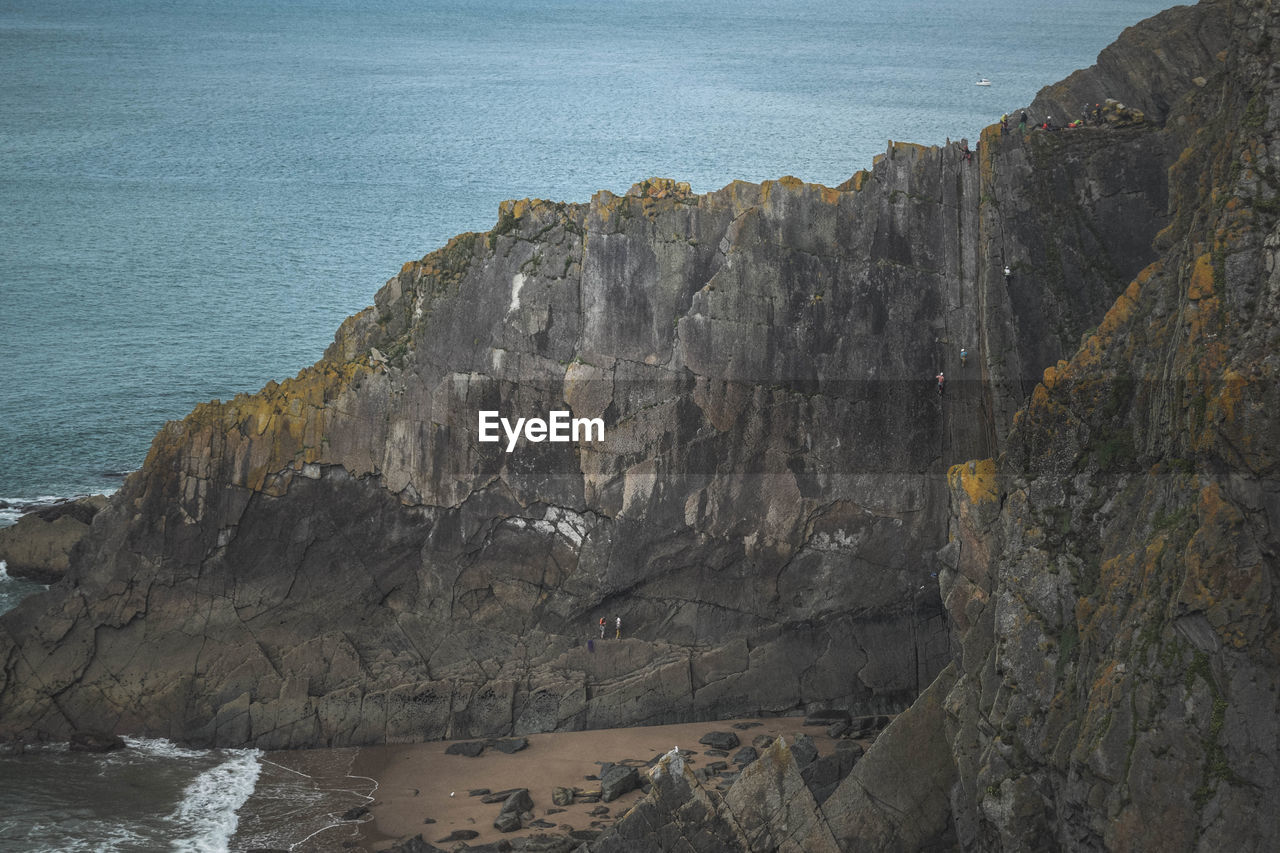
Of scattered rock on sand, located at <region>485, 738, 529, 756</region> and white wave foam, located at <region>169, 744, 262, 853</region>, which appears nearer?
white wave foam, located at <region>169, 744, 262, 853</region>

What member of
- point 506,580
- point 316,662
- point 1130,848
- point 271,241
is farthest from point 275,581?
point 271,241

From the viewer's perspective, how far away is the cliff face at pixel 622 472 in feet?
151

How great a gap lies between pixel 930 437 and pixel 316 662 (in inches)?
707

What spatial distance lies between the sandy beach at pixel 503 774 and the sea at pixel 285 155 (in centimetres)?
156

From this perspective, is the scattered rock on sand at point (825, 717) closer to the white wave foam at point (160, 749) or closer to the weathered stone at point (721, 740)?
the weathered stone at point (721, 740)

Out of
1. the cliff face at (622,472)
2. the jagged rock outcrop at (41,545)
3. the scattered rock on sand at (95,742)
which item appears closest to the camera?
the scattered rock on sand at (95,742)

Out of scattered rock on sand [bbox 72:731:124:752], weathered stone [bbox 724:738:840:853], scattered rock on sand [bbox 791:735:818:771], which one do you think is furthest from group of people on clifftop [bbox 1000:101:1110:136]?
scattered rock on sand [bbox 72:731:124:752]

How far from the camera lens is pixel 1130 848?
27.9m

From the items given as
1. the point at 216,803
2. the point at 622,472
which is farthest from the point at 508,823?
the point at 622,472

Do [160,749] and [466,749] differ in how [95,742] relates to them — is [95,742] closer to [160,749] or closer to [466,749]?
[160,749]

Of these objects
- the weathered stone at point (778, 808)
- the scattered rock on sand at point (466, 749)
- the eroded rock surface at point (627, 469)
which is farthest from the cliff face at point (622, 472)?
the weathered stone at point (778, 808)

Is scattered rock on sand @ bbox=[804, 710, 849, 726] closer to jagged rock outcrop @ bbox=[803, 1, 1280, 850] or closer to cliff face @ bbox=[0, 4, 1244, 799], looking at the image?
cliff face @ bbox=[0, 4, 1244, 799]

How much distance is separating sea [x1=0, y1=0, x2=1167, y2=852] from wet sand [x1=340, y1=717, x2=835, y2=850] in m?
1.67

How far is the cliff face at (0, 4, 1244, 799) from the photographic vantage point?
46094 millimetres
